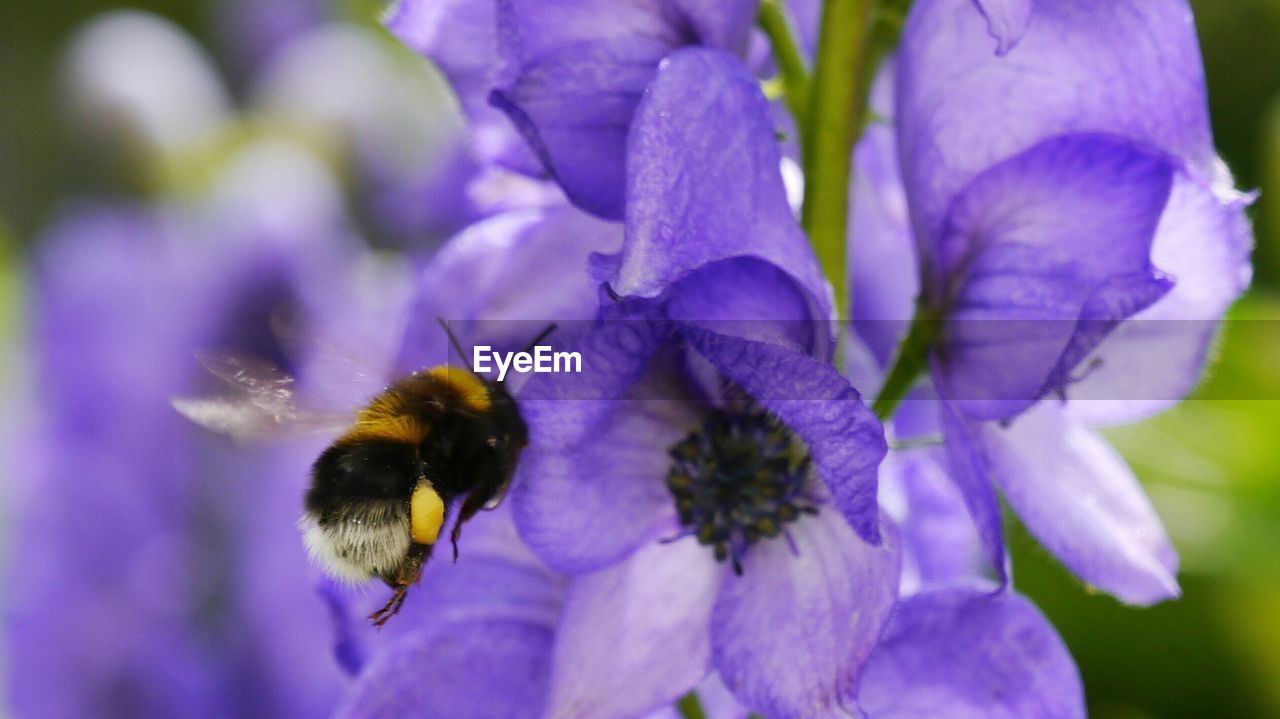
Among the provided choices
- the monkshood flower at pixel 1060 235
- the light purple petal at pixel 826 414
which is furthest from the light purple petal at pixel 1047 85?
the light purple petal at pixel 826 414

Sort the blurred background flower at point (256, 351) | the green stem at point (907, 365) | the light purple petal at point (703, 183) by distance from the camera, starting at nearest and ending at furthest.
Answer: the light purple petal at point (703, 183)
the green stem at point (907, 365)
the blurred background flower at point (256, 351)

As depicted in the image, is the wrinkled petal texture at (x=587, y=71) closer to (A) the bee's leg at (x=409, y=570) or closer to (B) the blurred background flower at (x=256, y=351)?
(A) the bee's leg at (x=409, y=570)

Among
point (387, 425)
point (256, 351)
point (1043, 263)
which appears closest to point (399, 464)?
point (387, 425)

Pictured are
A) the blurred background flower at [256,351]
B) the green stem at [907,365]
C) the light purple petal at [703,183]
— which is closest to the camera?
the light purple petal at [703,183]

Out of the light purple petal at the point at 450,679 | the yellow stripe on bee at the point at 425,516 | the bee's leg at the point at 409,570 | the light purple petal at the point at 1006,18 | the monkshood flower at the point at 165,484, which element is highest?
the light purple petal at the point at 1006,18

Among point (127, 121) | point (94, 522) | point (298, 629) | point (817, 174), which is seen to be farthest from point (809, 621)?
point (127, 121)
